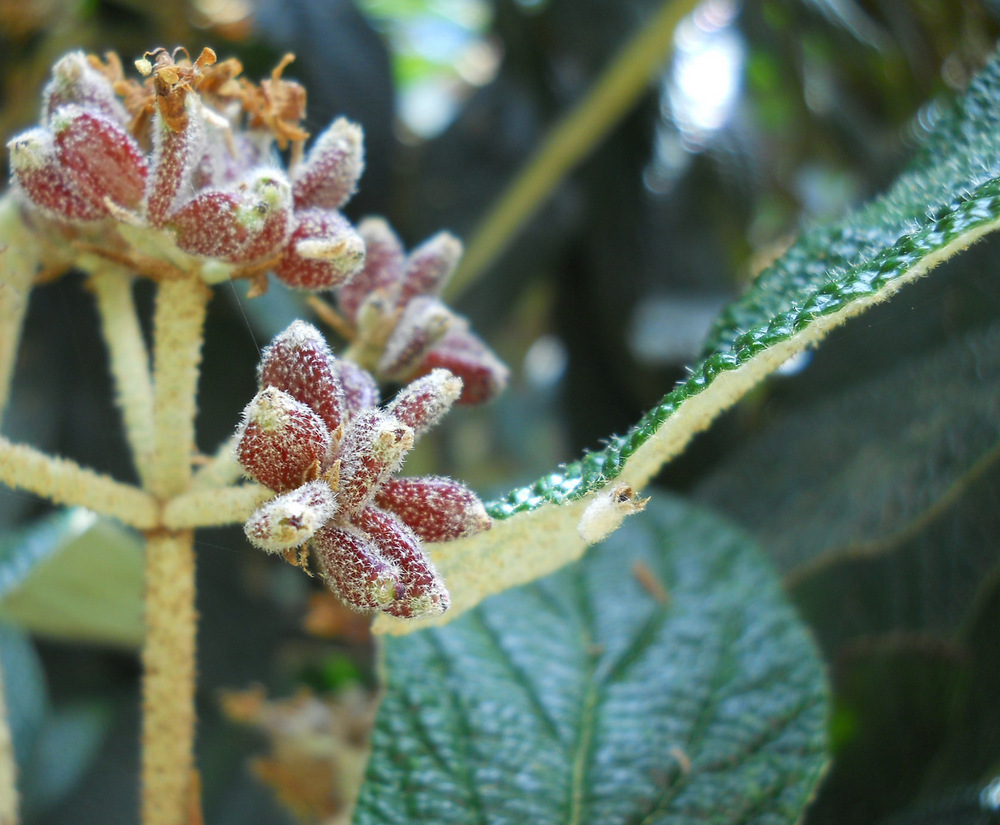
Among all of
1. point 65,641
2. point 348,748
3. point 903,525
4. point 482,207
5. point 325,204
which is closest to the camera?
point 325,204

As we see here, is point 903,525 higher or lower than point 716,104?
lower

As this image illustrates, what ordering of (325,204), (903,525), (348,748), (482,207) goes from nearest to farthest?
(325,204), (903,525), (348,748), (482,207)

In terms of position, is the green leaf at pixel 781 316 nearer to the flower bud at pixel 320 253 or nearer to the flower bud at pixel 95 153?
the flower bud at pixel 320 253

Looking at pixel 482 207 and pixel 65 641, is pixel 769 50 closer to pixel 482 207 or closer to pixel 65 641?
pixel 482 207

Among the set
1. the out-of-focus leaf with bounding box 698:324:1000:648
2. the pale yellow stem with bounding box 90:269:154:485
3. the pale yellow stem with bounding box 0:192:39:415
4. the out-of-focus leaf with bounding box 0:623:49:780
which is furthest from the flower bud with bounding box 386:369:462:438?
the out-of-focus leaf with bounding box 0:623:49:780

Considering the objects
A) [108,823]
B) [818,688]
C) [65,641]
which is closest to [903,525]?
[818,688]

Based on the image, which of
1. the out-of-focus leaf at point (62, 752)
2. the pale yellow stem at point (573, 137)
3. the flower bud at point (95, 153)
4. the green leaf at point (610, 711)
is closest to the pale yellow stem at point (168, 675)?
the green leaf at point (610, 711)
